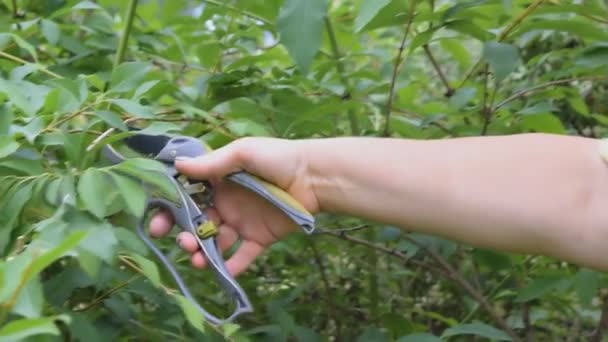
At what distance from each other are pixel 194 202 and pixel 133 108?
118 mm

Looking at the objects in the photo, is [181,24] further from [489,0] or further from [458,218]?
[458,218]

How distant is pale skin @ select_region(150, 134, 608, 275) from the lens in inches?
38.9

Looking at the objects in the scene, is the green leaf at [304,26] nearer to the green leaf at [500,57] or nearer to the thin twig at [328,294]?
the green leaf at [500,57]

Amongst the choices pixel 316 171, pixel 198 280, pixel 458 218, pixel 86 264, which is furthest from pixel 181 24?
pixel 86 264

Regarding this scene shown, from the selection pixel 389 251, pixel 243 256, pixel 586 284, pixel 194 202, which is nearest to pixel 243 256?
pixel 243 256

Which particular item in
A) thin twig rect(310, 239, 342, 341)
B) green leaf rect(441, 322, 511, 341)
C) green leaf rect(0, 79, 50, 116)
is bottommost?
thin twig rect(310, 239, 342, 341)

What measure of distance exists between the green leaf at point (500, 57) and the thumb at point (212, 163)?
14.3 inches

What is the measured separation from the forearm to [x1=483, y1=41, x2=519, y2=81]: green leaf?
7.4 inches

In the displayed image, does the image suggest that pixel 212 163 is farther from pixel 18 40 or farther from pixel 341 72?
pixel 341 72

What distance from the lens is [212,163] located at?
1.01 m

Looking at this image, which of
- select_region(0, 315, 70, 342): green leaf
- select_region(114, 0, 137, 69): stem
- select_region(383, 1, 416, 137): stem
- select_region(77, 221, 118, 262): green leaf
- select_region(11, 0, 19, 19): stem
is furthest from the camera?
select_region(11, 0, 19, 19): stem

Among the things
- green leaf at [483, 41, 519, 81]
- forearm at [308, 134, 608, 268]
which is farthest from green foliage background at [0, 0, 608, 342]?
forearm at [308, 134, 608, 268]

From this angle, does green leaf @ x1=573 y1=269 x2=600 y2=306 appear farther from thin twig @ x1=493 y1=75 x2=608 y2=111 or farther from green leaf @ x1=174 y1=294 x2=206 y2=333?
green leaf @ x1=174 y1=294 x2=206 y2=333

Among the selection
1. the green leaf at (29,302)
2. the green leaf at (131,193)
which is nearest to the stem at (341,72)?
the green leaf at (131,193)
